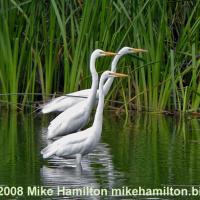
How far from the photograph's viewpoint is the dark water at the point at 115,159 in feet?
33.9

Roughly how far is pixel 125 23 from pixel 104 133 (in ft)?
8.20

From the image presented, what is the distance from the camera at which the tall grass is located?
15852 millimetres

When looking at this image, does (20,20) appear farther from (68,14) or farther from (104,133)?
(104,133)

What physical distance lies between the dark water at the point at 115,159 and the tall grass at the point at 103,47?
52 centimetres

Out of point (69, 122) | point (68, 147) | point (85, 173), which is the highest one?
point (69, 122)

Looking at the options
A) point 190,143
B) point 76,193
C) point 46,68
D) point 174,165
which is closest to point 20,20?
point 46,68

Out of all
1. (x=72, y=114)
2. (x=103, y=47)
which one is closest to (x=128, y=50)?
(x=103, y=47)

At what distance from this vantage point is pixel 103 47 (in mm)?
16078

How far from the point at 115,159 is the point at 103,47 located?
172 inches

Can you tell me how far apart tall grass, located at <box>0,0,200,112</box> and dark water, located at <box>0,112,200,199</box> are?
0.52 meters

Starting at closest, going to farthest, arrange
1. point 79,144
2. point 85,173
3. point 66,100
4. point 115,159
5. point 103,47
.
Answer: point 85,173 → point 79,144 → point 115,159 → point 66,100 → point 103,47

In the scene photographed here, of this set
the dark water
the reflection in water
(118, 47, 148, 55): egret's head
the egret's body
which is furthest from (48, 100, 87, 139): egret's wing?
(118, 47, 148, 55): egret's head

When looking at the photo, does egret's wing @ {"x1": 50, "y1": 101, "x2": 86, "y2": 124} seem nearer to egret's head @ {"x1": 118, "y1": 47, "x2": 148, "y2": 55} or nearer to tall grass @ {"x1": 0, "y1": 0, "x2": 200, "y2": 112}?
egret's head @ {"x1": 118, "y1": 47, "x2": 148, "y2": 55}

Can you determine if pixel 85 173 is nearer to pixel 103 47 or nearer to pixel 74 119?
pixel 74 119
